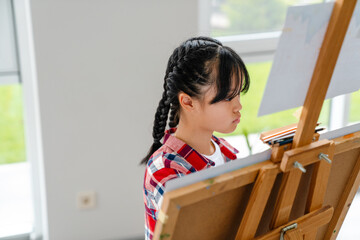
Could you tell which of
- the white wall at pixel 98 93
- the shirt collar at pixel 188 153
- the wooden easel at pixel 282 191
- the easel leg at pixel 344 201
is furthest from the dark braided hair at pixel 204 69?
the white wall at pixel 98 93

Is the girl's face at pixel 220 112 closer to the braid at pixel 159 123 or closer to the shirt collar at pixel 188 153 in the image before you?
the shirt collar at pixel 188 153

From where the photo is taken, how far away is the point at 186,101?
1.27 metres

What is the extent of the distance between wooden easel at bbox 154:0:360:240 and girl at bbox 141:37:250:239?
189mm

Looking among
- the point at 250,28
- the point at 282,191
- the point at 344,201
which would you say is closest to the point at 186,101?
the point at 282,191

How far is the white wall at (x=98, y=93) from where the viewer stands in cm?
222

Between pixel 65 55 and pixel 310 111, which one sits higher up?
pixel 310 111

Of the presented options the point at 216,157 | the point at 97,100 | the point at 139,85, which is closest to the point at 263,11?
the point at 139,85

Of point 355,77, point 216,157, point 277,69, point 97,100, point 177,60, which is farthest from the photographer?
point 97,100

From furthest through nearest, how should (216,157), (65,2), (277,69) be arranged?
(65,2) → (216,157) → (277,69)

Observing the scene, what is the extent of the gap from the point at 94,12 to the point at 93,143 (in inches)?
25.1

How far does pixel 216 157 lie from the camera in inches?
55.8

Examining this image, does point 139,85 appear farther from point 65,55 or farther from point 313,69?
point 313,69

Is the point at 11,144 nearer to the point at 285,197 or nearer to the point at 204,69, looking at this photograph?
the point at 204,69

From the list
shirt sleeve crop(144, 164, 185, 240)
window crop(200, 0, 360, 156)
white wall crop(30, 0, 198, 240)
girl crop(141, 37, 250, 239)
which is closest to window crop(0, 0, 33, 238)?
white wall crop(30, 0, 198, 240)
